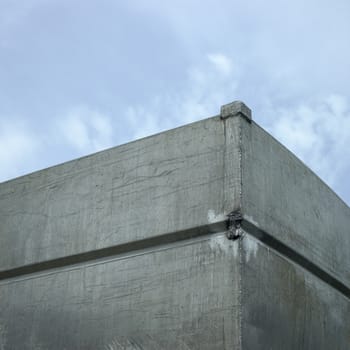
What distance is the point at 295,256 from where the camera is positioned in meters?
2.60

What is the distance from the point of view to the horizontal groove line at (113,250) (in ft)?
7.86

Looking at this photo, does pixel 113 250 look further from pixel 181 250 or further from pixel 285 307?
pixel 285 307

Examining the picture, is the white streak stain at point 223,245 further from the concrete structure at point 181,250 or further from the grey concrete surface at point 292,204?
the grey concrete surface at point 292,204

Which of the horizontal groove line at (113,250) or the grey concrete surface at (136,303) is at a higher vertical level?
the horizontal groove line at (113,250)

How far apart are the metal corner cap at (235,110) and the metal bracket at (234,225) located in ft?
1.28

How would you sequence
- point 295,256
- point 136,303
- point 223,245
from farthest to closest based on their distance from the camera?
point 295,256 < point 136,303 < point 223,245

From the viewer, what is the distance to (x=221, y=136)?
2.50 m

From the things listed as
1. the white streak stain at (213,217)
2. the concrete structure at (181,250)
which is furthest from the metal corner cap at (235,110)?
the white streak stain at (213,217)

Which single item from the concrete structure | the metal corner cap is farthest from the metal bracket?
the metal corner cap

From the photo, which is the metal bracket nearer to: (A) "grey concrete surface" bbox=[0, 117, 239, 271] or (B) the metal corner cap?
(A) "grey concrete surface" bbox=[0, 117, 239, 271]

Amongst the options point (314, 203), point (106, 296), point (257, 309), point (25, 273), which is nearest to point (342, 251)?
point (314, 203)

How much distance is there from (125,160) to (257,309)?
85cm

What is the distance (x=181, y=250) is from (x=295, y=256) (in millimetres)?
479

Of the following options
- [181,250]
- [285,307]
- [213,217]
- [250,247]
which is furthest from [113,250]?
[285,307]
